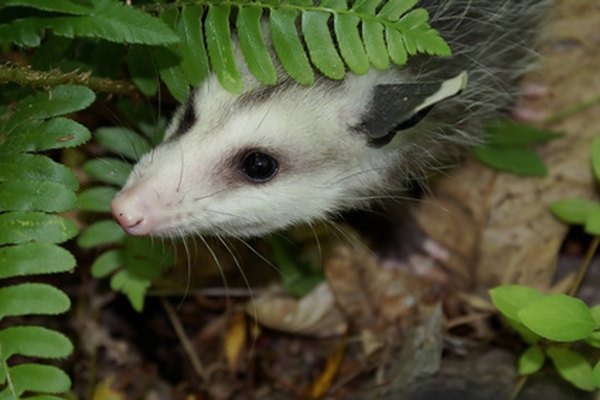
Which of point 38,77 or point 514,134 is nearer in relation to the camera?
point 38,77

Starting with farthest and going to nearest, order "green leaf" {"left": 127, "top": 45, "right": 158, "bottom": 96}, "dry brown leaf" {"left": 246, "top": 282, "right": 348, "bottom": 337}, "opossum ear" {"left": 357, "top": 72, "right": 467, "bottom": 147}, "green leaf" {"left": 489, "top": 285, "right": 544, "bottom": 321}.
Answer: "dry brown leaf" {"left": 246, "top": 282, "right": 348, "bottom": 337}
"green leaf" {"left": 127, "top": 45, "right": 158, "bottom": 96}
"green leaf" {"left": 489, "top": 285, "right": 544, "bottom": 321}
"opossum ear" {"left": 357, "top": 72, "right": 467, "bottom": 147}

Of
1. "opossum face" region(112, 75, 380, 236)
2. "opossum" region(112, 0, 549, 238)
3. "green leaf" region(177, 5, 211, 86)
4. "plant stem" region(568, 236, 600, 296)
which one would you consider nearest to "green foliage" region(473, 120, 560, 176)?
"plant stem" region(568, 236, 600, 296)

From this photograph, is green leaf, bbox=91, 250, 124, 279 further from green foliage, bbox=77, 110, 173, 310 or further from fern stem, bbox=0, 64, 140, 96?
fern stem, bbox=0, 64, 140, 96

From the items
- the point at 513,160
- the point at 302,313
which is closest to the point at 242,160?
the point at 302,313

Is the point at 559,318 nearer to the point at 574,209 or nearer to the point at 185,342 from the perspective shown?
the point at 574,209

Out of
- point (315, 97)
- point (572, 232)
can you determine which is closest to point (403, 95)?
point (315, 97)

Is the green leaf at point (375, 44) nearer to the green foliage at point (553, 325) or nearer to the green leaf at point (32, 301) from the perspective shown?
the green foliage at point (553, 325)
